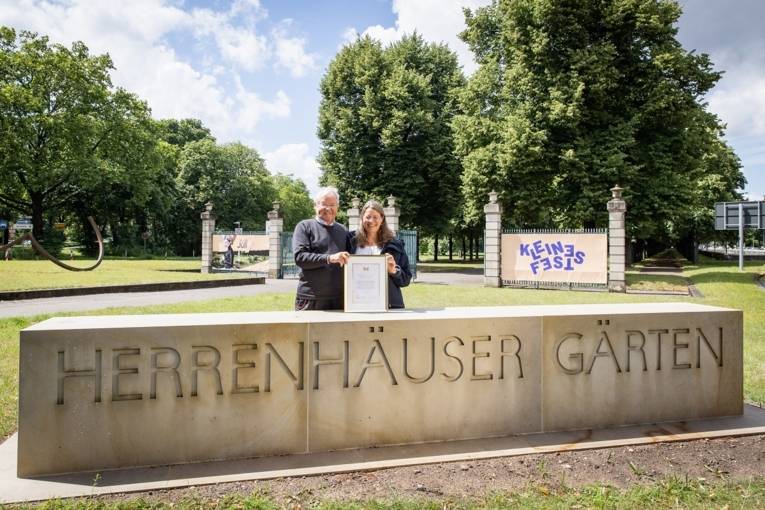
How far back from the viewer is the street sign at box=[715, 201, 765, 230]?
2525 cm

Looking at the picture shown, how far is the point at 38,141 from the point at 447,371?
127 ft

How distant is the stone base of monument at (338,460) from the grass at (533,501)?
23 cm

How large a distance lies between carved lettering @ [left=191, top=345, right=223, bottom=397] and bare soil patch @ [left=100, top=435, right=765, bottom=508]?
708 millimetres

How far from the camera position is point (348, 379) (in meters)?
3.94

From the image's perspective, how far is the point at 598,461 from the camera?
3.74 meters

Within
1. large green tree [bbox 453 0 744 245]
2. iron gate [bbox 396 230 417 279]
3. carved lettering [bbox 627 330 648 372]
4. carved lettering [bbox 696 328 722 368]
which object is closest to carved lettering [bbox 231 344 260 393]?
carved lettering [bbox 627 330 648 372]

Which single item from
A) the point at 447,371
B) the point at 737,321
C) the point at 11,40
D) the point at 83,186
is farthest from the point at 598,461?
the point at 11,40

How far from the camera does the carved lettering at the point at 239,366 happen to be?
3.76 meters

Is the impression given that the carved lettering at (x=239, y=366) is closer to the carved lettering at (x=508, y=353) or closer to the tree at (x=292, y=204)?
the carved lettering at (x=508, y=353)

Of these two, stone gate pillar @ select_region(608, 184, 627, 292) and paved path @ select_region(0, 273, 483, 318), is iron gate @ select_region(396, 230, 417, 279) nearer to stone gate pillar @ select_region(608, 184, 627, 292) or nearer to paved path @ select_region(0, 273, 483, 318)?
paved path @ select_region(0, 273, 483, 318)

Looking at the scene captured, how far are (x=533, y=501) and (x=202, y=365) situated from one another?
8.34 ft

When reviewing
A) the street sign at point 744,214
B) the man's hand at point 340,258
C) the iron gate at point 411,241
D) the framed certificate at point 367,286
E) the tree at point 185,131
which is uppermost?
the tree at point 185,131

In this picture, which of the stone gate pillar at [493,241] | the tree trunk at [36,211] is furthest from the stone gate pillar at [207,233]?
the tree trunk at [36,211]

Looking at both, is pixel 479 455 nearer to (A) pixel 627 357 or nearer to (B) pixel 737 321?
(A) pixel 627 357
